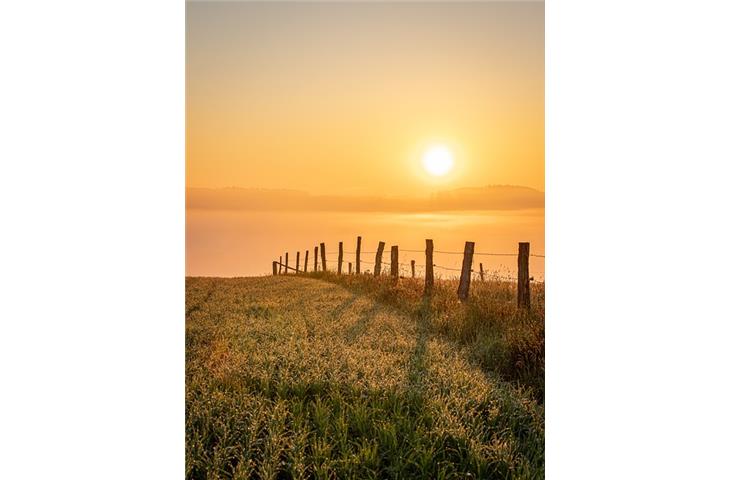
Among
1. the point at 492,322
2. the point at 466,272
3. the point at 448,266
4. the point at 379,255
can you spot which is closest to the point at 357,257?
the point at 379,255

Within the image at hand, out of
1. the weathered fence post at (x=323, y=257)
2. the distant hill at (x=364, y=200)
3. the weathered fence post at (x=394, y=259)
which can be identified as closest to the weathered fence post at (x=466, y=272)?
the distant hill at (x=364, y=200)

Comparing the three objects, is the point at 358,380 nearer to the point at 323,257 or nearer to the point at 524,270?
the point at 323,257

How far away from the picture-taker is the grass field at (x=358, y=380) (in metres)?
3.04

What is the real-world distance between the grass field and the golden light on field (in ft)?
2.18

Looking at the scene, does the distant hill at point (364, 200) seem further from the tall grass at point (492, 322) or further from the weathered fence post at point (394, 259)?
the tall grass at point (492, 322)

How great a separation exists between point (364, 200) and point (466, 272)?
72 cm

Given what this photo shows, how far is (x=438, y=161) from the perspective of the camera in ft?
11.6

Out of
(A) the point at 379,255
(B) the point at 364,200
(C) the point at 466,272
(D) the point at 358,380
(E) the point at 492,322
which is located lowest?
(D) the point at 358,380

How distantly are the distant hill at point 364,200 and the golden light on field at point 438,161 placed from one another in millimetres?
125
